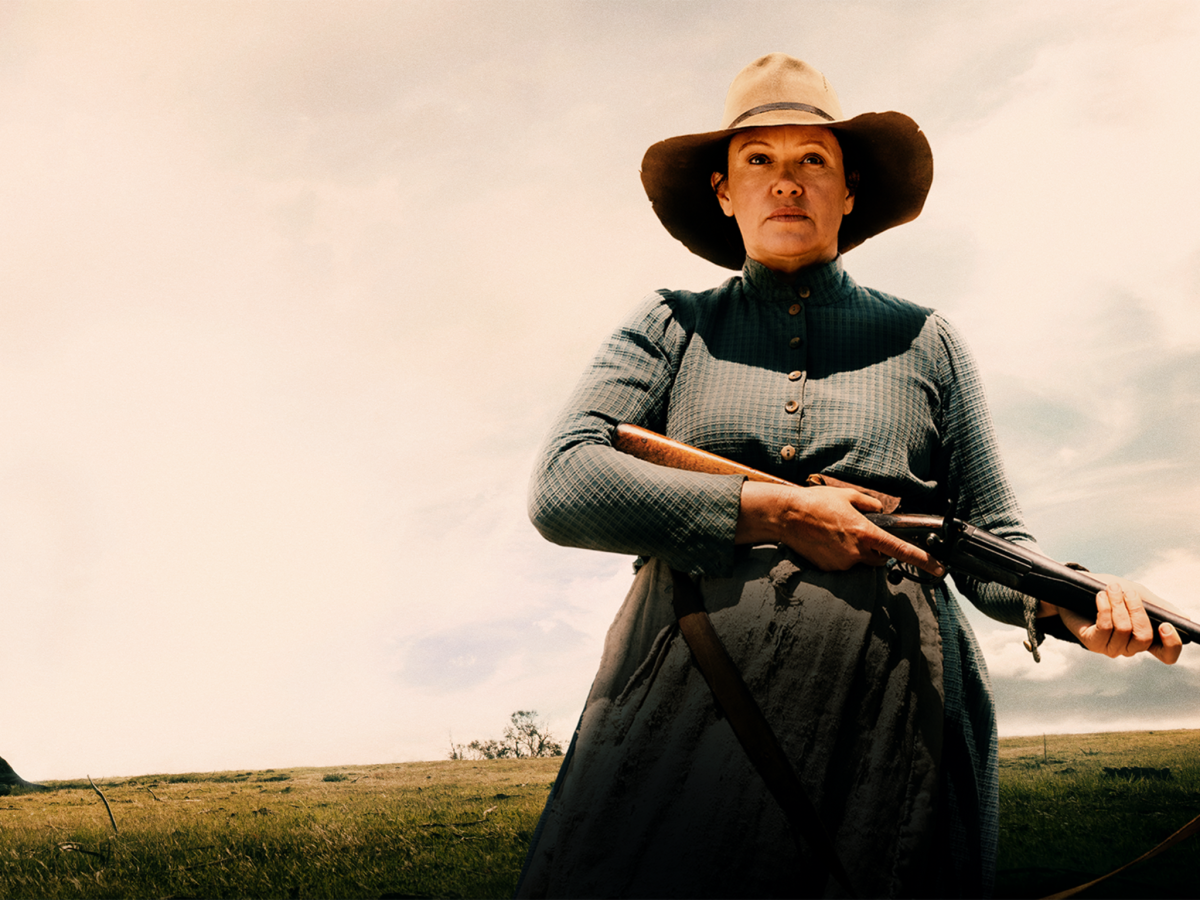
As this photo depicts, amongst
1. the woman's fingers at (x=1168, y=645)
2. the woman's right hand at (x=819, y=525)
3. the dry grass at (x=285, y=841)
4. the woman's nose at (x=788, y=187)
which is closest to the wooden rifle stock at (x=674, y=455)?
the woman's right hand at (x=819, y=525)

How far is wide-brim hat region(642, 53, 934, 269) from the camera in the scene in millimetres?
3525

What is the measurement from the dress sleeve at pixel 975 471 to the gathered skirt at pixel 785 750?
48 centimetres

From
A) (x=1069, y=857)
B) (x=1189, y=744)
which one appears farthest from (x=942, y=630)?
(x=1189, y=744)

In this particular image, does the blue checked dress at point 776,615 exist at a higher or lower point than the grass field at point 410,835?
higher

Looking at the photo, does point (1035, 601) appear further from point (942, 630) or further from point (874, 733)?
point (874, 733)

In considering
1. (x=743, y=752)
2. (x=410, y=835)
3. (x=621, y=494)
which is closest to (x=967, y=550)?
(x=743, y=752)

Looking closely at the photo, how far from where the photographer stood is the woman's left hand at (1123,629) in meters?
2.84

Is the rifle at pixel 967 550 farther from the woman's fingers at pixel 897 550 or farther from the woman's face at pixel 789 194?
the woman's face at pixel 789 194

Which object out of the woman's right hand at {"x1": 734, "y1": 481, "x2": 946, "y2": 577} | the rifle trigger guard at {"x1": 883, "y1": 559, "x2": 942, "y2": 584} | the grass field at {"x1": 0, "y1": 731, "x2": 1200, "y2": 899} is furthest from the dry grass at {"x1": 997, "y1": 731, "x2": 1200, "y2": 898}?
the woman's right hand at {"x1": 734, "y1": 481, "x2": 946, "y2": 577}

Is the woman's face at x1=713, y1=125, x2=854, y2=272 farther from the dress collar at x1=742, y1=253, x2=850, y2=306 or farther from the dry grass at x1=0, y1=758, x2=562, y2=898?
the dry grass at x1=0, y1=758, x2=562, y2=898

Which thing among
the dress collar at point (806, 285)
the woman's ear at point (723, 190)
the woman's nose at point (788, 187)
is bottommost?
the dress collar at point (806, 285)

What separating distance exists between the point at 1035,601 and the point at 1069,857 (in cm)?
599

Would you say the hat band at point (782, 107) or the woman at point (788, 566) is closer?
the woman at point (788, 566)

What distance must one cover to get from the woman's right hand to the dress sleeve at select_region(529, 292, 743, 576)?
85mm
